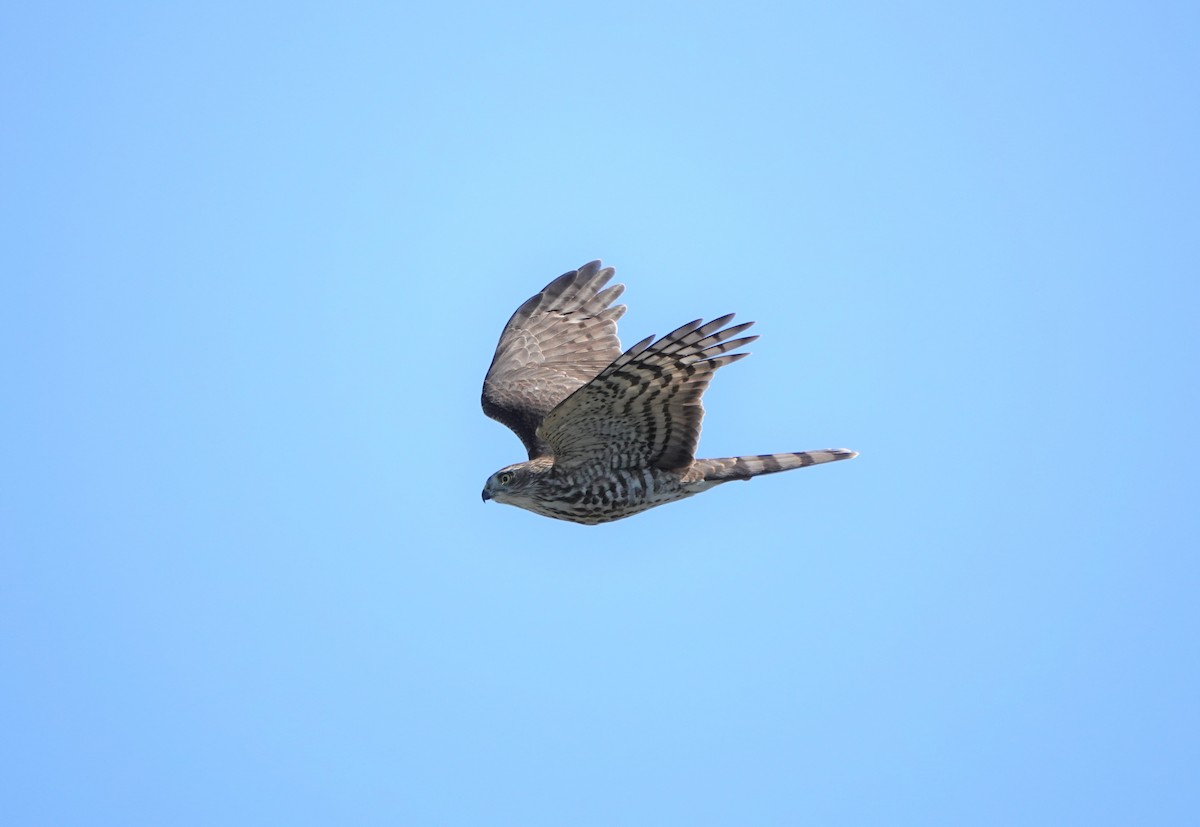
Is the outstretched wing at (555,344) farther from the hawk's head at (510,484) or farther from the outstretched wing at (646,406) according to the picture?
the outstretched wing at (646,406)

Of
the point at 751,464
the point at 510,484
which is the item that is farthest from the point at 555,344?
the point at 751,464

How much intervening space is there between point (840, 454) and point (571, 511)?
1.91 m

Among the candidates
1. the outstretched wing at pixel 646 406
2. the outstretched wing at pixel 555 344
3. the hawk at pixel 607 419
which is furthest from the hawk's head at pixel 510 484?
the outstretched wing at pixel 555 344

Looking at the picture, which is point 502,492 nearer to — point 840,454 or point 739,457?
point 739,457

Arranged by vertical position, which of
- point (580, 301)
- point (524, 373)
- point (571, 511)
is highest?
point (580, 301)

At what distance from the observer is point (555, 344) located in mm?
11734

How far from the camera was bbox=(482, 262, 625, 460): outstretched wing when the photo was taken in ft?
36.8

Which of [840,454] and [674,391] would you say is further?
[840,454]

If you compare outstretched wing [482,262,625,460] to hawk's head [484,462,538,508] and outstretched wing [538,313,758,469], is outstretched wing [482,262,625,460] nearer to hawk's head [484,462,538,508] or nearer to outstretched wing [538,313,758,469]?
hawk's head [484,462,538,508]

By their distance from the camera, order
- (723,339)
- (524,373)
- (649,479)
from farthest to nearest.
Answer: (524,373) → (649,479) → (723,339)

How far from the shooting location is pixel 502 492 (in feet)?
32.8

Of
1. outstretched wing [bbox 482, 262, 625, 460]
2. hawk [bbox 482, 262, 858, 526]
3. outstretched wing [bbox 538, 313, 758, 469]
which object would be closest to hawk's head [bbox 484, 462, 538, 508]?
hawk [bbox 482, 262, 858, 526]

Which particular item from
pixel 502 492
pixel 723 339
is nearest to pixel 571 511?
pixel 502 492

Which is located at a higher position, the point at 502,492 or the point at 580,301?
the point at 580,301
